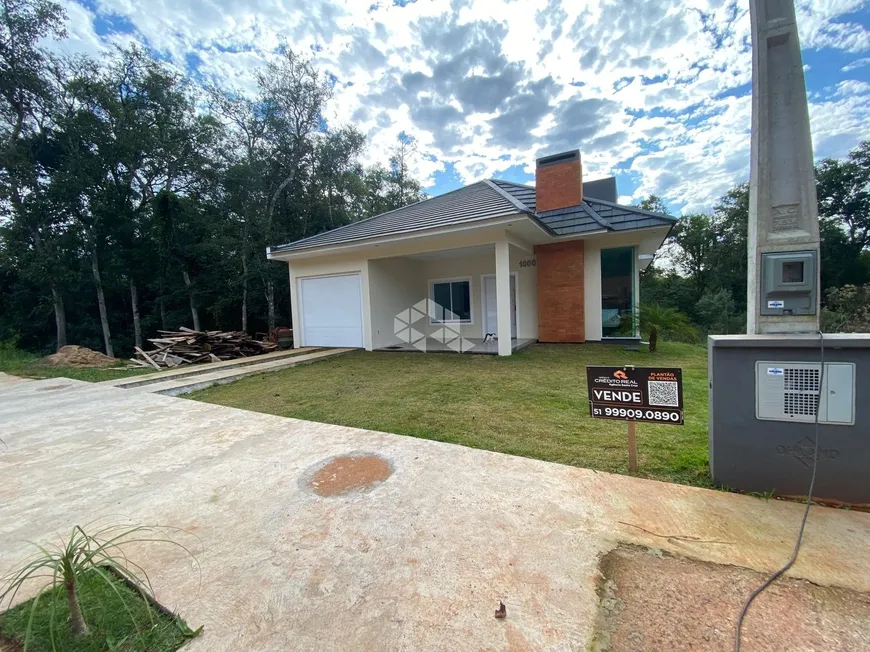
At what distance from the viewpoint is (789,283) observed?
2359 millimetres

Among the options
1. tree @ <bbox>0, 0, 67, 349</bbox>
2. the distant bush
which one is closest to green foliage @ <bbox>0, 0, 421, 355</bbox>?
tree @ <bbox>0, 0, 67, 349</bbox>

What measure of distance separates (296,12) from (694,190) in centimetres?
2216

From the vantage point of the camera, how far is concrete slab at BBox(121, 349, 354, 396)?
641 centimetres

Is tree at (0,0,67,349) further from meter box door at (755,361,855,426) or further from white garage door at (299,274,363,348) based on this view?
meter box door at (755,361,855,426)

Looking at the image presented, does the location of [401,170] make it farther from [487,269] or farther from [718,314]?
[718,314]

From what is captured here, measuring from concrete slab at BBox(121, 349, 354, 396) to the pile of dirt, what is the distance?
15.6 feet

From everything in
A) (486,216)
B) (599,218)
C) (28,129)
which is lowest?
(486,216)

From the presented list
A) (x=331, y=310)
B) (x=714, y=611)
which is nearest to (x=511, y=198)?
(x=331, y=310)

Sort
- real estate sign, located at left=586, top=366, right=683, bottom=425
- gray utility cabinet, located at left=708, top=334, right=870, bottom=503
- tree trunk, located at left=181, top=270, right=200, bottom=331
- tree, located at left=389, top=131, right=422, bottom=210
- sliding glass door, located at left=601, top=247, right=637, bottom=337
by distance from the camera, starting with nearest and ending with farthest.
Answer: gray utility cabinet, located at left=708, top=334, right=870, bottom=503 → real estate sign, located at left=586, top=366, right=683, bottom=425 → sliding glass door, located at left=601, top=247, right=637, bottom=337 → tree trunk, located at left=181, top=270, right=200, bottom=331 → tree, located at left=389, top=131, right=422, bottom=210

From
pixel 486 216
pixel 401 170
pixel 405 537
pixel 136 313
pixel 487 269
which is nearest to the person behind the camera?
pixel 405 537

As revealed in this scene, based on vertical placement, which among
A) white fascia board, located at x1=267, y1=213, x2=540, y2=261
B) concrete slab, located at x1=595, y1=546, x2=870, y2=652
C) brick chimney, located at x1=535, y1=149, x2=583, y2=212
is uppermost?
brick chimney, located at x1=535, y1=149, x2=583, y2=212

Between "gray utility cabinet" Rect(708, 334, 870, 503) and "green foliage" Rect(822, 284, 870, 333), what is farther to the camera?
"green foliage" Rect(822, 284, 870, 333)

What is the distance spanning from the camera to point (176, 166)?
16.0 m

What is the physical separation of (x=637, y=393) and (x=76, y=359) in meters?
14.2
